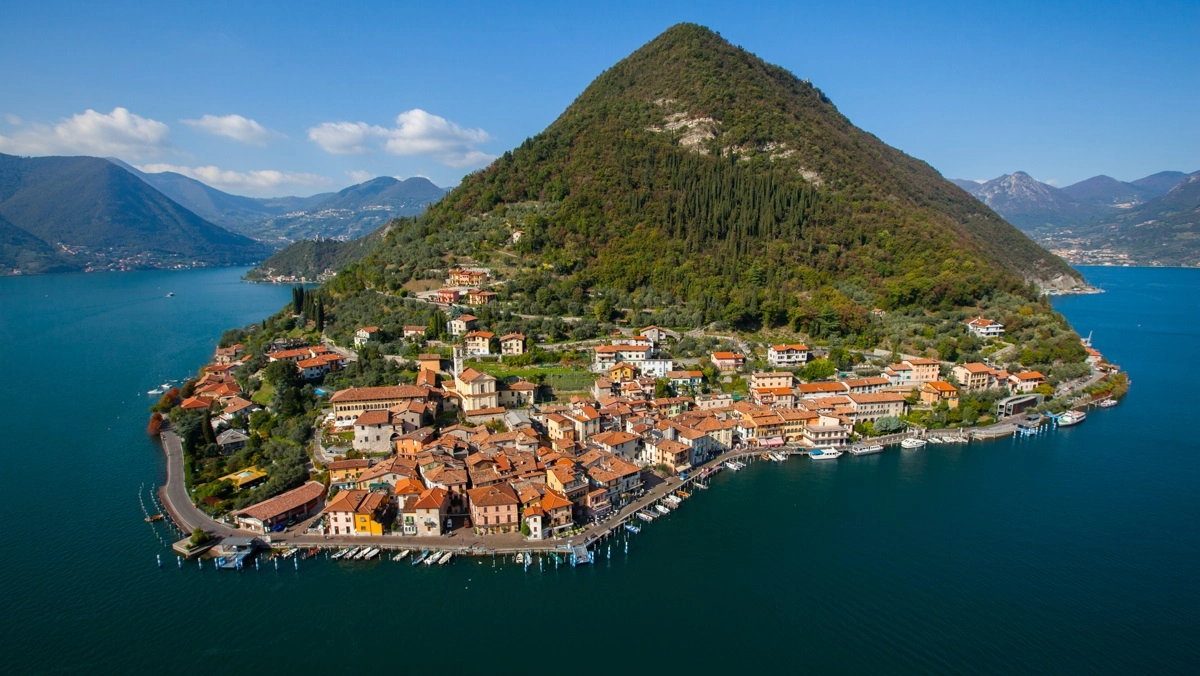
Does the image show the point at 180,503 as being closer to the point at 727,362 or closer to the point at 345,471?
the point at 345,471

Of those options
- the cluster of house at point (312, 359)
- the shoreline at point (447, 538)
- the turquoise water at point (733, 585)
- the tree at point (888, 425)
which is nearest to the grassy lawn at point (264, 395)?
the cluster of house at point (312, 359)

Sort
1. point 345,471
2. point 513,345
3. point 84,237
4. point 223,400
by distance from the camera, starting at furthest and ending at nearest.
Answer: point 84,237 < point 513,345 < point 223,400 < point 345,471

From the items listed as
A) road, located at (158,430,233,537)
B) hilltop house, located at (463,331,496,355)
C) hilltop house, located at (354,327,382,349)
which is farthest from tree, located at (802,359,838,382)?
road, located at (158,430,233,537)

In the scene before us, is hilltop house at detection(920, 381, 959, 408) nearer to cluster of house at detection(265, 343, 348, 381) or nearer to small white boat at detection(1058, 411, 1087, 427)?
small white boat at detection(1058, 411, 1087, 427)

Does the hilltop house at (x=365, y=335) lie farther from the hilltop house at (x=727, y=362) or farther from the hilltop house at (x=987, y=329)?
the hilltop house at (x=987, y=329)

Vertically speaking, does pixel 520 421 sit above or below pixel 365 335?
below

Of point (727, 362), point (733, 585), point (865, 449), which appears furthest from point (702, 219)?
point (733, 585)
